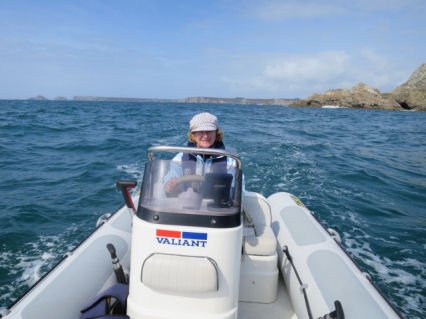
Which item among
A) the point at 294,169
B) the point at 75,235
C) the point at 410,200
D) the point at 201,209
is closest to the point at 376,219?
the point at 410,200

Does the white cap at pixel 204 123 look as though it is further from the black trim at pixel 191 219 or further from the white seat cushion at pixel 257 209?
the black trim at pixel 191 219

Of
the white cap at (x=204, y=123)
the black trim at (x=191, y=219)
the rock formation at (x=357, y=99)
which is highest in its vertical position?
the rock formation at (x=357, y=99)

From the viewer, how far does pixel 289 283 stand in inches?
101

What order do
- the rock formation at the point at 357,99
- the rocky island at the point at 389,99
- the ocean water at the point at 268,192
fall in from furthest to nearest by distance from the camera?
1. the rock formation at the point at 357,99
2. the rocky island at the point at 389,99
3. the ocean water at the point at 268,192

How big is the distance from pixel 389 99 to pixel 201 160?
8732 centimetres

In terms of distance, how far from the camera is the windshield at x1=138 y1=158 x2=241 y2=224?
148 cm

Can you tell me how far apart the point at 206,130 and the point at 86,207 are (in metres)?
4.17

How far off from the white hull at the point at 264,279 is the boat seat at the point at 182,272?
20cm

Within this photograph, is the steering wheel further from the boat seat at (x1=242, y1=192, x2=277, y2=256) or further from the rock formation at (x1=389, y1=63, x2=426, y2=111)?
the rock formation at (x1=389, y1=63, x2=426, y2=111)

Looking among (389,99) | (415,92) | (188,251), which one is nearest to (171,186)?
(188,251)

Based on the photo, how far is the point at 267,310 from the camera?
2.43 meters

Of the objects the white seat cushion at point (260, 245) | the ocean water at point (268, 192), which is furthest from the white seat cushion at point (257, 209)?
the ocean water at point (268, 192)

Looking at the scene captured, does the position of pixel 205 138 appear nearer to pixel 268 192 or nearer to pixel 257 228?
pixel 257 228

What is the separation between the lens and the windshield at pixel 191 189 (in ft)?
4.85
